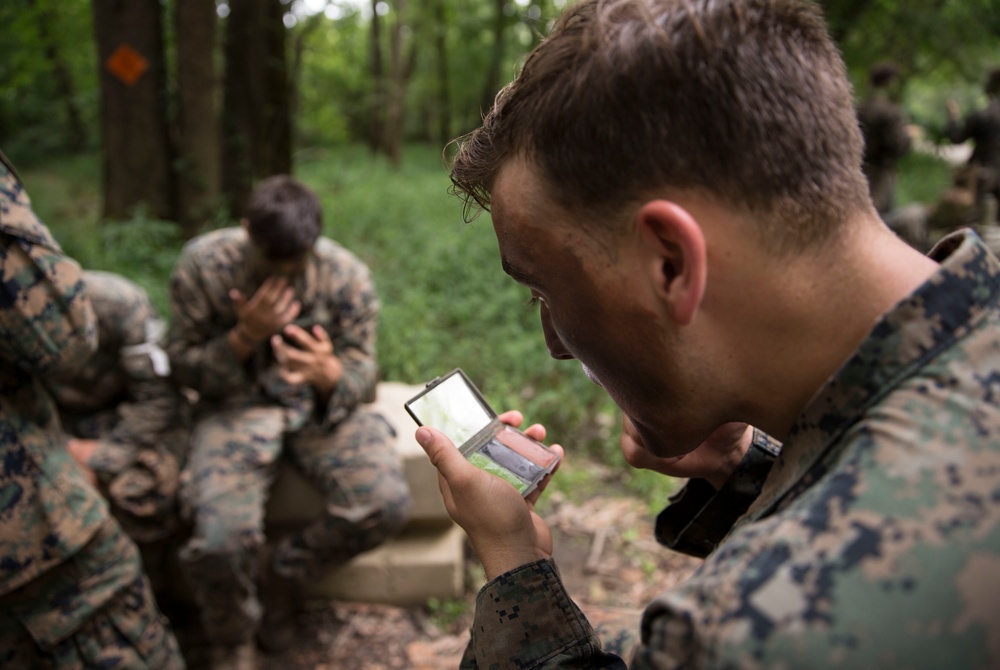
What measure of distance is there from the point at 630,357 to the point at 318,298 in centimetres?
256

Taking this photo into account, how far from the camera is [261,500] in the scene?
119 inches

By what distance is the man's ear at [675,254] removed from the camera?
Answer: 917 millimetres

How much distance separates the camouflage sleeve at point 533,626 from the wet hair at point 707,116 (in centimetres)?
64

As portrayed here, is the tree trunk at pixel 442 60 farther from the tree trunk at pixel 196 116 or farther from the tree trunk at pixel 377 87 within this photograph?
the tree trunk at pixel 196 116

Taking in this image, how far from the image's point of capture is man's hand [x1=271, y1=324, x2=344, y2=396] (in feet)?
10.3

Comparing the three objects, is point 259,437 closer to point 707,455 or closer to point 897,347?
point 707,455

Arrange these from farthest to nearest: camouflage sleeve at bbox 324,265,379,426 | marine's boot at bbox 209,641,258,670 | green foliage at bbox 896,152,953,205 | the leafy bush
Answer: green foliage at bbox 896,152,953,205, the leafy bush, camouflage sleeve at bbox 324,265,379,426, marine's boot at bbox 209,641,258,670

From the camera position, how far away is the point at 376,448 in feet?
10.7

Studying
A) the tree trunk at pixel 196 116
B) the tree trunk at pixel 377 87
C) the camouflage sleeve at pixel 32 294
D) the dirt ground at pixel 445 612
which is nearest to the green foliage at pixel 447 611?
the dirt ground at pixel 445 612

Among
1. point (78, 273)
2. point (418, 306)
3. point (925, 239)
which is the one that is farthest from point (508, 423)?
point (925, 239)

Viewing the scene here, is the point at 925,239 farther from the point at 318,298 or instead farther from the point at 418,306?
the point at 318,298

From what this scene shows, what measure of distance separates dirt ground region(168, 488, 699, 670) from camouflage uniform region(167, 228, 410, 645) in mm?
323

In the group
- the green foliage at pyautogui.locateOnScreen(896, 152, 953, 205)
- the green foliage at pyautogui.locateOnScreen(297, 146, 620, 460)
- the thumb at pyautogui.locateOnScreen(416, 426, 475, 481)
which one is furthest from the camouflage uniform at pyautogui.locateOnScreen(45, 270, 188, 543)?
the green foliage at pyautogui.locateOnScreen(896, 152, 953, 205)

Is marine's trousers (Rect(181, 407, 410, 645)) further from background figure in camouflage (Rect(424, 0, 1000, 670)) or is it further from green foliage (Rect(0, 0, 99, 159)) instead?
green foliage (Rect(0, 0, 99, 159))
